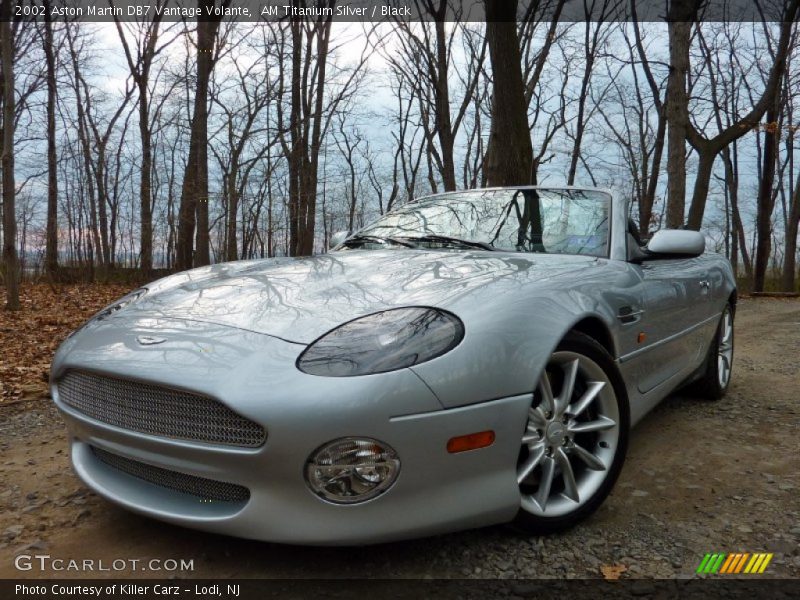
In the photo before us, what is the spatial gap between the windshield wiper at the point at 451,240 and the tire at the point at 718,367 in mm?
1862

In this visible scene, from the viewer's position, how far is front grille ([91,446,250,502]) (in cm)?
156

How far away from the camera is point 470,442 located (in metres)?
1.56

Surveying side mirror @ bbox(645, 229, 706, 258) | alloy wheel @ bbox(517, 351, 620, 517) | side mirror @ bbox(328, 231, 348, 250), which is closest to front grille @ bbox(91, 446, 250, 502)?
alloy wheel @ bbox(517, 351, 620, 517)

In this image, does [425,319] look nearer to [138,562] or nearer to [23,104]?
[138,562]

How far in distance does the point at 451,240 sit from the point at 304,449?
5.10 ft

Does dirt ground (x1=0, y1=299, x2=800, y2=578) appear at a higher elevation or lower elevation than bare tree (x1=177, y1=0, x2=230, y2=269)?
lower

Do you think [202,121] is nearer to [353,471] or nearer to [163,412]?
[163,412]

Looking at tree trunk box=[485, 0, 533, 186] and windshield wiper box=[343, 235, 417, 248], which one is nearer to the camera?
windshield wiper box=[343, 235, 417, 248]

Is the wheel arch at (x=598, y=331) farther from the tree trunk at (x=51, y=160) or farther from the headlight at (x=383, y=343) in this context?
the tree trunk at (x=51, y=160)

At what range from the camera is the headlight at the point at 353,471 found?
147 cm

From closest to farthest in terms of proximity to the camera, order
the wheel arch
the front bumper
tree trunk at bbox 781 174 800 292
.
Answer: the front bumper → the wheel arch → tree trunk at bbox 781 174 800 292

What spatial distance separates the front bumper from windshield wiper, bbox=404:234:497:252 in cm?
116

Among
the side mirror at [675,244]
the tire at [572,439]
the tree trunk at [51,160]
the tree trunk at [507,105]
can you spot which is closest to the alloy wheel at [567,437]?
the tire at [572,439]

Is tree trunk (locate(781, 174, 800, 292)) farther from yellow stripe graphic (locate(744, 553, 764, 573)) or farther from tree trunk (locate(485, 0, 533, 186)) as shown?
yellow stripe graphic (locate(744, 553, 764, 573))
